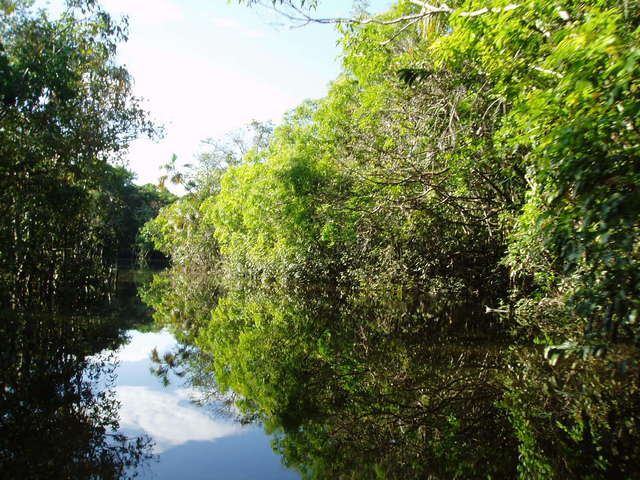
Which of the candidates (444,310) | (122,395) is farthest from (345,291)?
(122,395)

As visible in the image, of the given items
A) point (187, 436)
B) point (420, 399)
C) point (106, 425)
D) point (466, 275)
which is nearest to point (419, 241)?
point (466, 275)

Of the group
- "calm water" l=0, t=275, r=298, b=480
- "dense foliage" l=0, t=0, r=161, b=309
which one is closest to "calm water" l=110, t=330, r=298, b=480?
"calm water" l=0, t=275, r=298, b=480

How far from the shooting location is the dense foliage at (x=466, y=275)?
3.48 meters

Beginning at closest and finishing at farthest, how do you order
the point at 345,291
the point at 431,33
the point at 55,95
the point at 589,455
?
the point at 589,455
the point at 431,33
the point at 55,95
the point at 345,291

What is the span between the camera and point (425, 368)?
5711 millimetres

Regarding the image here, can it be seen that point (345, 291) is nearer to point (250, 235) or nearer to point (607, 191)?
point (250, 235)

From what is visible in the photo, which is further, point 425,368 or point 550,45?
point 425,368

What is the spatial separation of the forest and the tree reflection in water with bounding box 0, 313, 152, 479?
1.16 m

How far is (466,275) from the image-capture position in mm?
12531

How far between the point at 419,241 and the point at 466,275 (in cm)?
176

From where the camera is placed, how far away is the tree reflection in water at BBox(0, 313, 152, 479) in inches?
122

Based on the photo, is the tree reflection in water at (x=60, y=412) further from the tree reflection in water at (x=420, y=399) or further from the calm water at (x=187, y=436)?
the tree reflection in water at (x=420, y=399)

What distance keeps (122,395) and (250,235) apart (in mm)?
14592

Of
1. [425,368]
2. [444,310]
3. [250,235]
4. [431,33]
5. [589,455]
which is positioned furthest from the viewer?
[250,235]
